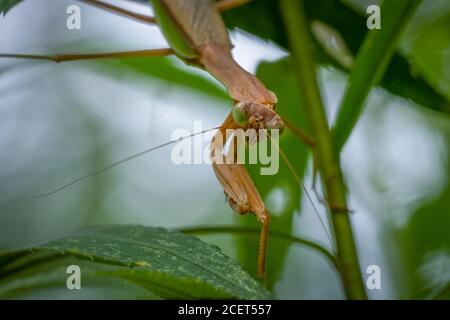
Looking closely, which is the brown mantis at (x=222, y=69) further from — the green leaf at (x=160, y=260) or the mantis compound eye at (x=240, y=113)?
the green leaf at (x=160, y=260)

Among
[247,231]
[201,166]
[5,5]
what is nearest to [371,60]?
[247,231]

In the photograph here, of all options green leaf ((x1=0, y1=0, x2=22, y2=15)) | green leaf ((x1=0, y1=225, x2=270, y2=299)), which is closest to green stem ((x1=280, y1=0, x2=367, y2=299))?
green leaf ((x1=0, y1=225, x2=270, y2=299))

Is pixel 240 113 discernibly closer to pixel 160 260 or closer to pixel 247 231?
pixel 247 231

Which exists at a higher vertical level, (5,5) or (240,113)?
(5,5)

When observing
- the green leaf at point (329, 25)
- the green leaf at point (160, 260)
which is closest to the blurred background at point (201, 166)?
the green leaf at point (329, 25)

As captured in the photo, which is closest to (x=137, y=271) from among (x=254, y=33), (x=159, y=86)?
(x=254, y=33)

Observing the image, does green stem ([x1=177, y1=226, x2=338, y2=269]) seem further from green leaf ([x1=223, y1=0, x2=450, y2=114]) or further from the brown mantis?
green leaf ([x1=223, y1=0, x2=450, y2=114])

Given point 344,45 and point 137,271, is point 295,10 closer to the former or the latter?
point 344,45
